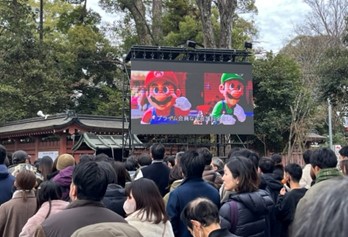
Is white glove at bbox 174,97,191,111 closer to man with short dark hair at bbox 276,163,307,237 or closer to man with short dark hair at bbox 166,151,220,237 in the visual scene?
man with short dark hair at bbox 276,163,307,237

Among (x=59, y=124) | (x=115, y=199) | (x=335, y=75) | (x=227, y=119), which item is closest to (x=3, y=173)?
(x=115, y=199)

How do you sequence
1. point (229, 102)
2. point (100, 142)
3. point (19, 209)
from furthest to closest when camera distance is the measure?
point (100, 142)
point (229, 102)
point (19, 209)

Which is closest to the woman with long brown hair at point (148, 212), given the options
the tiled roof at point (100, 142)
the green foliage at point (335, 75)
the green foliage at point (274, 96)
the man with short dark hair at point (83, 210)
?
→ the man with short dark hair at point (83, 210)

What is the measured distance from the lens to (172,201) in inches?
154

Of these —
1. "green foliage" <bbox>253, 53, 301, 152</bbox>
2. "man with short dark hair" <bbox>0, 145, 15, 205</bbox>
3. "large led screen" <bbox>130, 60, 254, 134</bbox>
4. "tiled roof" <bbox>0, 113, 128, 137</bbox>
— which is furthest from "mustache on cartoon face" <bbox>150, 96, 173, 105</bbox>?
"man with short dark hair" <bbox>0, 145, 15, 205</bbox>

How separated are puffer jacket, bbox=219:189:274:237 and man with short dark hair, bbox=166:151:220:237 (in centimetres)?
54

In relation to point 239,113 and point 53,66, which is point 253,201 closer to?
point 239,113

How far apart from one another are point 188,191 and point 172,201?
0.16 meters

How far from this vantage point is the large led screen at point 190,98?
12.4 m

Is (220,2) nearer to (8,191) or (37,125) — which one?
(37,125)

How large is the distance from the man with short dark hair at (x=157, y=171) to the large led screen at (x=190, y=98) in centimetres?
675

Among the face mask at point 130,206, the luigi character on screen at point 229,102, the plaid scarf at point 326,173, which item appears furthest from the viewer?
the luigi character on screen at point 229,102

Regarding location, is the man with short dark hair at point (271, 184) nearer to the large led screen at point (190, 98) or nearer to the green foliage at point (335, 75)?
the large led screen at point (190, 98)

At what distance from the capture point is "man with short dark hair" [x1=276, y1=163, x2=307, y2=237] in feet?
14.2
